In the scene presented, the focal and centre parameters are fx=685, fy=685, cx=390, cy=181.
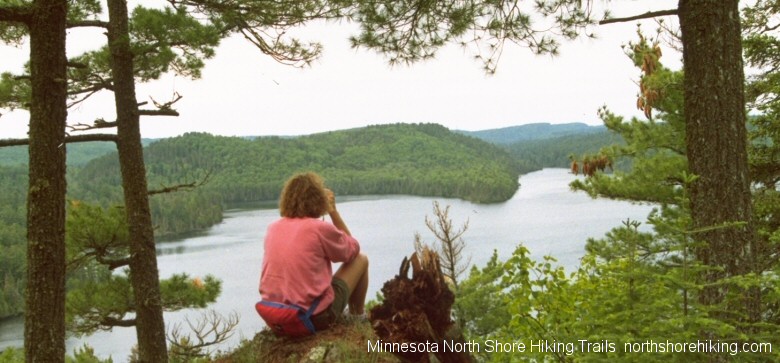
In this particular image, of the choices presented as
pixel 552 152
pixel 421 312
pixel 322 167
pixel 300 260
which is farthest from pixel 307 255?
pixel 552 152

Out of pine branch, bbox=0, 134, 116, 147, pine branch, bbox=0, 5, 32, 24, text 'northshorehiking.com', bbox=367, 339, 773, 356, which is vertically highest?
pine branch, bbox=0, 5, 32, 24

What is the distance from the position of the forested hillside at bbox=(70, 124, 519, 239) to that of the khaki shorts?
2075 inches

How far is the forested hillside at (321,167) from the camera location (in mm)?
61406

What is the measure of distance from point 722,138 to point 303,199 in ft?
6.46

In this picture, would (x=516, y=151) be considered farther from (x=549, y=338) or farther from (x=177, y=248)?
(x=549, y=338)

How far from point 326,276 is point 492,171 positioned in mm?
66142

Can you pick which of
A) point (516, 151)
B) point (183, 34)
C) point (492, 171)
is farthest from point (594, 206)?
point (183, 34)

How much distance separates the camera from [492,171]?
68.8m

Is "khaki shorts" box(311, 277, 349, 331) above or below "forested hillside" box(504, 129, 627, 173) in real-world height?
below

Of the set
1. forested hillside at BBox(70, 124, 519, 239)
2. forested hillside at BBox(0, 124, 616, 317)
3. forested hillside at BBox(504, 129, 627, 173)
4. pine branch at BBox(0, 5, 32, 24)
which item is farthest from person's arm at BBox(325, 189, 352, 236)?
forested hillside at BBox(504, 129, 627, 173)

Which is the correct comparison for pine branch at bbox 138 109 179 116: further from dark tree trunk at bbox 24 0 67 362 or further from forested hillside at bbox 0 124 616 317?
forested hillside at bbox 0 124 616 317

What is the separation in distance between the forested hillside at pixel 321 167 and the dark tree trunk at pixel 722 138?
5433 centimetres

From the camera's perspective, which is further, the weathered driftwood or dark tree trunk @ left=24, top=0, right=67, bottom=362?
dark tree trunk @ left=24, top=0, right=67, bottom=362

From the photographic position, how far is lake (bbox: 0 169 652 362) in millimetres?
29375
